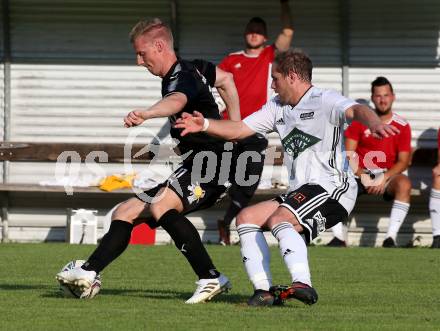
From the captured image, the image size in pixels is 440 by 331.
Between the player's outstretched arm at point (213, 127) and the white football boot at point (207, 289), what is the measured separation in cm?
96

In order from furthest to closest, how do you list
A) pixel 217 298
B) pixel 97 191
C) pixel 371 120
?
pixel 97 191
pixel 217 298
pixel 371 120

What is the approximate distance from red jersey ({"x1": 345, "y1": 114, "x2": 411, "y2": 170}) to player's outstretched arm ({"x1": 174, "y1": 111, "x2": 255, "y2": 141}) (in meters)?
7.48

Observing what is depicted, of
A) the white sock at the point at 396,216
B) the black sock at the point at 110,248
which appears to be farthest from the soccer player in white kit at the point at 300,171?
the white sock at the point at 396,216

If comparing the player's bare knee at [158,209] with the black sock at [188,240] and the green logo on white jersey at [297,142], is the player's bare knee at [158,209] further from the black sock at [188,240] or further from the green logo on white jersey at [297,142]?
the green logo on white jersey at [297,142]

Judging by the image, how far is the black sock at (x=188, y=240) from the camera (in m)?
7.70

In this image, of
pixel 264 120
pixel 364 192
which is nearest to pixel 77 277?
pixel 264 120

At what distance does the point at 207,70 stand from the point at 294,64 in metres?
0.98

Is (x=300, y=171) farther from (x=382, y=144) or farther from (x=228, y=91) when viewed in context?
(x=382, y=144)

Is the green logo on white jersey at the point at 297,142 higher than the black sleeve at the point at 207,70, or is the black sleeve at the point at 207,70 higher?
the black sleeve at the point at 207,70

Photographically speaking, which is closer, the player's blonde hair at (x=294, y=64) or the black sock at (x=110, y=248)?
the player's blonde hair at (x=294, y=64)

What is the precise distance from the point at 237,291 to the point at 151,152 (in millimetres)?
7504

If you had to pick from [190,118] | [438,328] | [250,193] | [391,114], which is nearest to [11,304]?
[190,118]

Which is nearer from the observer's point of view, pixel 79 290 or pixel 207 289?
pixel 207 289

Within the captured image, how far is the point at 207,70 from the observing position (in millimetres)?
8172
